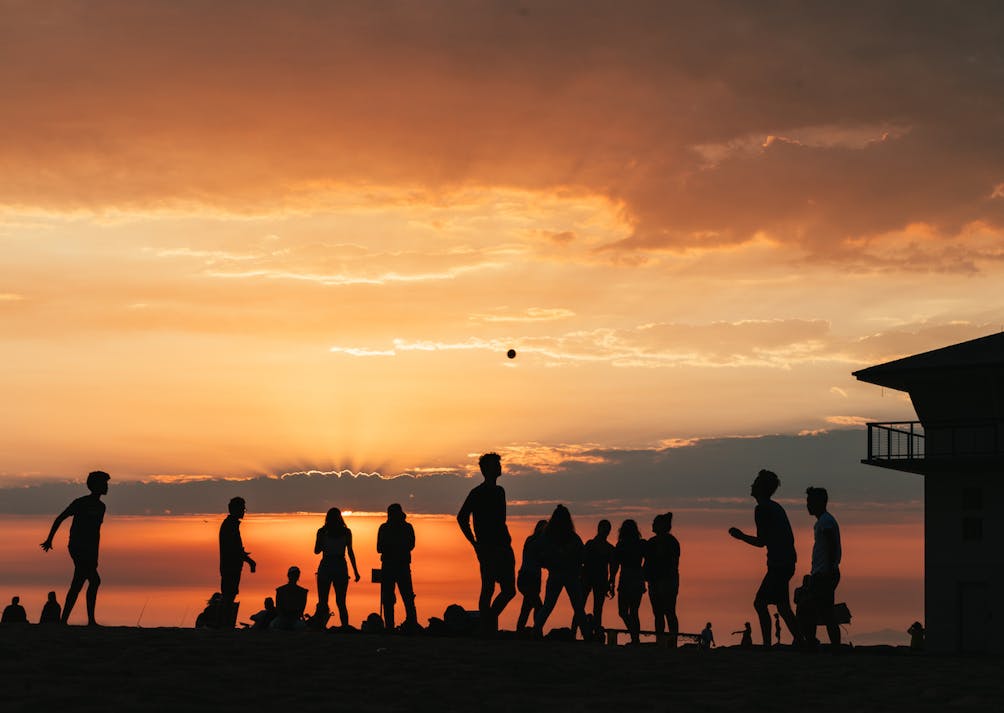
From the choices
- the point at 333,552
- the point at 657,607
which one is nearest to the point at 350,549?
the point at 333,552

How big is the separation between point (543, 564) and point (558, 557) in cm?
29

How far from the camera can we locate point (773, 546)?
17250mm

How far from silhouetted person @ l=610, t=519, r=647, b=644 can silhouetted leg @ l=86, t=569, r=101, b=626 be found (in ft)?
25.2

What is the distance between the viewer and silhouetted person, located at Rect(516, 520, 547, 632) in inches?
749

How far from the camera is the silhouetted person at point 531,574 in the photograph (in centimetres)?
1902

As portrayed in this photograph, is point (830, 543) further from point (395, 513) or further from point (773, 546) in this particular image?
point (395, 513)

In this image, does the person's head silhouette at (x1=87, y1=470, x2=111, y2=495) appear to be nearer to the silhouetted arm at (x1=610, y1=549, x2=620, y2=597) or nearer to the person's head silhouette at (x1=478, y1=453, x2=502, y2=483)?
the person's head silhouette at (x1=478, y1=453, x2=502, y2=483)

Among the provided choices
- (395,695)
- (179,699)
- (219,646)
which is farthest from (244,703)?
(219,646)

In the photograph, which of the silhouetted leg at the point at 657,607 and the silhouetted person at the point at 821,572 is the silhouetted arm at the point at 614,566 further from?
the silhouetted person at the point at 821,572

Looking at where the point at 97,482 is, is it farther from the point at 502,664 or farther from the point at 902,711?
the point at 902,711

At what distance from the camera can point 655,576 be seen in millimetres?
19984

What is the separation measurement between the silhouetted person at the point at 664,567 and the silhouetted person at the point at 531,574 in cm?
181

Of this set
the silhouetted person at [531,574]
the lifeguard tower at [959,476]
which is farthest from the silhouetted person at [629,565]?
the lifeguard tower at [959,476]

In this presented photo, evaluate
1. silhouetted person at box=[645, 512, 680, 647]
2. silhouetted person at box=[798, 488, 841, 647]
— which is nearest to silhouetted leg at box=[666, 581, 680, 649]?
silhouetted person at box=[645, 512, 680, 647]
